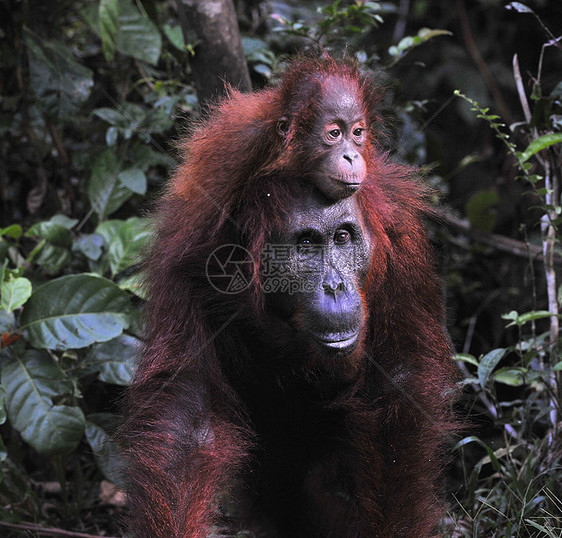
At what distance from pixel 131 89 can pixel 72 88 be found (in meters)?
0.44

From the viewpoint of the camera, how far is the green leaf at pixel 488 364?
287 centimetres

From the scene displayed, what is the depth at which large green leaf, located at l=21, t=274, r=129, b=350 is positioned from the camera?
112 inches

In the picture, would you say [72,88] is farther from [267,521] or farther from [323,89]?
[267,521]

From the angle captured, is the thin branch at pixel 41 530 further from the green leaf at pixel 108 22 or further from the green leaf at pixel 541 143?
the green leaf at pixel 541 143

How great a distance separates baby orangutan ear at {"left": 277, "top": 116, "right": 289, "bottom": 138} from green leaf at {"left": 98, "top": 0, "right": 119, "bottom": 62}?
1.51 metres

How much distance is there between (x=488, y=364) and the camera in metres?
2.89

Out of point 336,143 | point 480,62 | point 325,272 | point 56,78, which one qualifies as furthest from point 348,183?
point 480,62

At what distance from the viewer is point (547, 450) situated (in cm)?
283

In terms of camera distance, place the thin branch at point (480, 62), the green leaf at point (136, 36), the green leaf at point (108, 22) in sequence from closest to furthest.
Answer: the green leaf at point (108, 22) < the green leaf at point (136, 36) < the thin branch at point (480, 62)

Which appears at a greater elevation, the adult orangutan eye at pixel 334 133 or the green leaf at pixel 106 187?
the adult orangutan eye at pixel 334 133

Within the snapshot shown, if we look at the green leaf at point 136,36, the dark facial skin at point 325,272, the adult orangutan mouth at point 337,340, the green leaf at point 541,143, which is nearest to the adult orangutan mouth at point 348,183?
the dark facial skin at point 325,272

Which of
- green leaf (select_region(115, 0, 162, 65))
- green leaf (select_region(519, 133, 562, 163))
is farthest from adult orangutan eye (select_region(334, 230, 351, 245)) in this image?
green leaf (select_region(115, 0, 162, 65))

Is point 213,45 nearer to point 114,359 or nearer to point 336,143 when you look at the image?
point 336,143

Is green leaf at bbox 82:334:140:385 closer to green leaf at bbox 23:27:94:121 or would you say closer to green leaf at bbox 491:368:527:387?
green leaf at bbox 23:27:94:121
